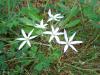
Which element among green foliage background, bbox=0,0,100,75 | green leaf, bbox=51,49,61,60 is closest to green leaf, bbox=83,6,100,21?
green foliage background, bbox=0,0,100,75

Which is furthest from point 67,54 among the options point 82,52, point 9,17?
point 9,17

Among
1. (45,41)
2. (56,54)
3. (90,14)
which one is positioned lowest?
(56,54)

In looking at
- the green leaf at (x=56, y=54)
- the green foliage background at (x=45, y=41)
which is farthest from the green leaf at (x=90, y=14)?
the green leaf at (x=56, y=54)

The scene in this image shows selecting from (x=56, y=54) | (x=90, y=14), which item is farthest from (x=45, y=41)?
(x=90, y=14)

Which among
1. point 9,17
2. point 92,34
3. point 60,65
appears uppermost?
point 9,17

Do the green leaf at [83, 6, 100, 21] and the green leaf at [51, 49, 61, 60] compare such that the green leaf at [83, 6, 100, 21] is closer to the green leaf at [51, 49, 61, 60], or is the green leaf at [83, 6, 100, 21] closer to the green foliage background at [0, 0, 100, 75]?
the green foliage background at [0, 0, 100, 75]

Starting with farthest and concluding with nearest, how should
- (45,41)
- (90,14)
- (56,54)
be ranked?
1. (90,14)
2. (45,41)
3. (56,54)

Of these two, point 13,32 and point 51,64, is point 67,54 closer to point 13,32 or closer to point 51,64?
point 51,64

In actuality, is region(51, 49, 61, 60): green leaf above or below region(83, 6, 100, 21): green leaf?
below

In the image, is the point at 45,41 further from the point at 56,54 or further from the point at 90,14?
the point at 90,14
